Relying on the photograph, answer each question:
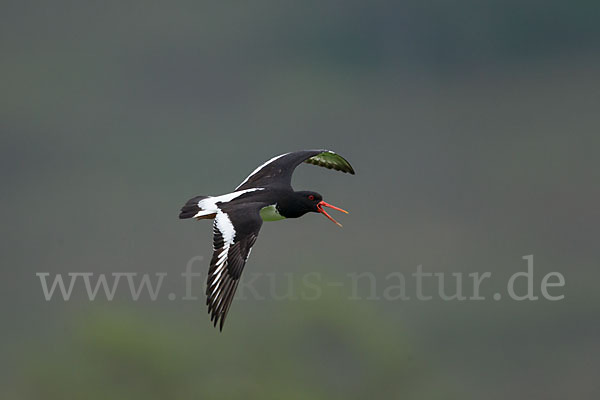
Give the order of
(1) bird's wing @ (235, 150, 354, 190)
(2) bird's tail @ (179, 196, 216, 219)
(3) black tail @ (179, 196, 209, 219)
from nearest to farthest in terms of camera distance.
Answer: (2) bird's tail @ (179, 196, 216, 219) < (3) black tail @ (179, 196, 209, 219) < (1) bird's wing @ (235, 150, 354, 190)

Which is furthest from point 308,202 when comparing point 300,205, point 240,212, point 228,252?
point 228,252

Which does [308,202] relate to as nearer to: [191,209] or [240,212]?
[240,212]

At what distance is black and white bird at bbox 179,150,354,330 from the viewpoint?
39.5 feet

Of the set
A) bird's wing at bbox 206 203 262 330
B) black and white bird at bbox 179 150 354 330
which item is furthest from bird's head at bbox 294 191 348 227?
bird's wing at bbox 206 203 262 330

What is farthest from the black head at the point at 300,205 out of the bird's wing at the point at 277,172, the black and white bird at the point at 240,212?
the bird's wing at the point at 277,172

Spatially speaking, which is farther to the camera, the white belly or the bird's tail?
the white belly

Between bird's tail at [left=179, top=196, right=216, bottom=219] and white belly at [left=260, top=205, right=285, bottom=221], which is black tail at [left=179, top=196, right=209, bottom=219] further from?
white belly at [left=260, top=205, right=285, bottom=221]

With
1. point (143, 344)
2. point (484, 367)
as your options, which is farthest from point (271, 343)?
point (484, 367)

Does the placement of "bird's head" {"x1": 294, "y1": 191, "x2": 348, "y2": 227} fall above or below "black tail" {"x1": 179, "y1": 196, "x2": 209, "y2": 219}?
above

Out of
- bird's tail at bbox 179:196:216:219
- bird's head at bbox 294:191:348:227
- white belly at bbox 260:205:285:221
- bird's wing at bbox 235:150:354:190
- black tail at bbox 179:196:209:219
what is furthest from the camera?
bird's wing at bbox 235:150:354:190

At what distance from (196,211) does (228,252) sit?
4.17 feet

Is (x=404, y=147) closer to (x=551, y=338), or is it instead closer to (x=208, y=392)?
(x=551, y=338)

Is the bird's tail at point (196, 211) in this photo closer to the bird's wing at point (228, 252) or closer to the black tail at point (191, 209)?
the black tail at point (191, 209)

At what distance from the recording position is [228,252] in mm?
12352
